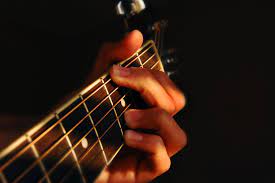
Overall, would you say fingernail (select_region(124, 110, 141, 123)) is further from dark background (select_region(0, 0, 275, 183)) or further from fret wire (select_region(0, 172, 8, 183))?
dark background (select_region(0, 0, 275, 183))

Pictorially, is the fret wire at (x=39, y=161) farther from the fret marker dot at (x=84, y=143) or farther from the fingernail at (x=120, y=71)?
the fingernail at (x=120, y=71)

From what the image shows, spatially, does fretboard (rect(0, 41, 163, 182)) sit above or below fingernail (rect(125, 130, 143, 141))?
above

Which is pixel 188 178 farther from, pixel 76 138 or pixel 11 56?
pixel 76 138

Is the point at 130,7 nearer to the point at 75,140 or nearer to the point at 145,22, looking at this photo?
the point at 145,22

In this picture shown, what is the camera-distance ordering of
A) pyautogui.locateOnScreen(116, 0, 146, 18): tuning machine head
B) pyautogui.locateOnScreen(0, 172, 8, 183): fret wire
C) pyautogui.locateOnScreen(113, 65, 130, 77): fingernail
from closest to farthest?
1. pyautogui.locateOnScreen(0, 172, 8, 183): fret wire
2. pyautogui.locateOnScreen(113, 65, 130, 77): fingernail
3. pyautogui.locateOnScreen(116, 0, 146, 18): tuning machine head

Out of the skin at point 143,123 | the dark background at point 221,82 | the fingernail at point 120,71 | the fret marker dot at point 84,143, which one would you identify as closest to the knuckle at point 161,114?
the skin at point 143,123

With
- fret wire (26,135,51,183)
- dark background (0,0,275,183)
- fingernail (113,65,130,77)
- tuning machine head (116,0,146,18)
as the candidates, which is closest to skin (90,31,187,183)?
fingernail (113,65,130,77)

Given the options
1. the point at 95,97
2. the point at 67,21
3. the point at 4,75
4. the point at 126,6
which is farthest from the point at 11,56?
the point at 95,97
